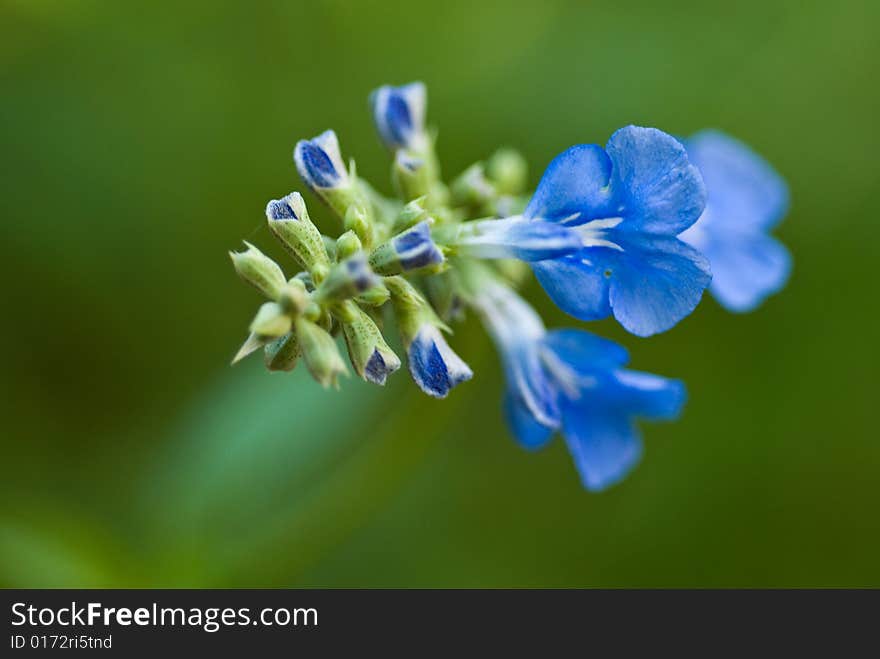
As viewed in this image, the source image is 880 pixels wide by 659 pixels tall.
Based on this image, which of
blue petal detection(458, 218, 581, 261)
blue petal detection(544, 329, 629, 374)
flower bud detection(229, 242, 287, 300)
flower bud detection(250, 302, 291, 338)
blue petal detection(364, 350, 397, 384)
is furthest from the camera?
blue petal detection(544, 329, 629, 374)

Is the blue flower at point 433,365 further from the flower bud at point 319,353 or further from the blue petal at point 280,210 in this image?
the blue petal at point 280,210

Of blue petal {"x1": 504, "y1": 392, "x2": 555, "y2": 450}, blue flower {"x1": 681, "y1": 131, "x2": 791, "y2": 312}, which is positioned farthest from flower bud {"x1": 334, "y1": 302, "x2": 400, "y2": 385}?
blue flower {"x1": 681, "y1": 131, "x2": 791, "y2": 312}

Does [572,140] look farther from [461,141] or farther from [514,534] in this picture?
[514,534]

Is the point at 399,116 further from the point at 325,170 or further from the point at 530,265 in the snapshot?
the point at 530,265

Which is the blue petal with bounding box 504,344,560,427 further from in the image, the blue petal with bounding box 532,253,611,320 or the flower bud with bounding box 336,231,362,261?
the flower bud with bounding box 336,231,362,261

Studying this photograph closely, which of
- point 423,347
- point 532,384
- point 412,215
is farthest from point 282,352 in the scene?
point 532,384

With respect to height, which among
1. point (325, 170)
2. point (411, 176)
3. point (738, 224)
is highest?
point (738, 224)
